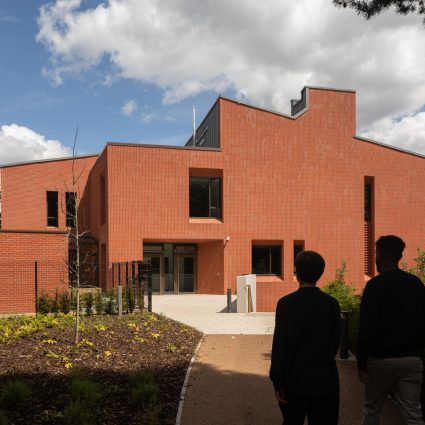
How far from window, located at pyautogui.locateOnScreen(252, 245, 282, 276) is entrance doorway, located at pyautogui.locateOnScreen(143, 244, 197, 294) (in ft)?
11.9

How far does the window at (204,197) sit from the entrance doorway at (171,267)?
2.57m

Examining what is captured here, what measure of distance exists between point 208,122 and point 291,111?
577 cm

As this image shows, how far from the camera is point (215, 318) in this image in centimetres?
1479

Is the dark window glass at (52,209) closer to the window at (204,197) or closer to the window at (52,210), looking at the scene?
the window at (52,210)

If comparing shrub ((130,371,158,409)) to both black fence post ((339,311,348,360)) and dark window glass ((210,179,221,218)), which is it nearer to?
black fence post ((339,311,348,360))

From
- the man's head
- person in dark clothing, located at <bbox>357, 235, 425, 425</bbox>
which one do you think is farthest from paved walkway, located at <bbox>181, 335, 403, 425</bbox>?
the man's head

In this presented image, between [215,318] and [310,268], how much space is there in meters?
11.8

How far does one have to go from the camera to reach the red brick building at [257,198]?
24047 millimetres

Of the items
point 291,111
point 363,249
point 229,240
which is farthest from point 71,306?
point 291,111

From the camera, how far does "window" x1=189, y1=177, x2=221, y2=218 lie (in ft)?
83.1

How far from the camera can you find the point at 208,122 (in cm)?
2738

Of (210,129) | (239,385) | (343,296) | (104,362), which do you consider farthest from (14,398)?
(210,129)

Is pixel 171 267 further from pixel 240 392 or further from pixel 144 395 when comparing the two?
pixel 144 395

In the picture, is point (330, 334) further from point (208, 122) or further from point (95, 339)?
point (208, 122)
